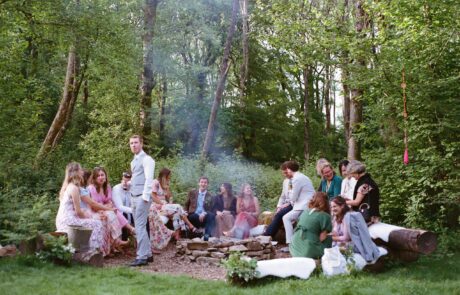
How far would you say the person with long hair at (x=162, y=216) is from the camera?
852 cm

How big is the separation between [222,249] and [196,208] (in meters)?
1.68

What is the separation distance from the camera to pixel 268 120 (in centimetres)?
2425

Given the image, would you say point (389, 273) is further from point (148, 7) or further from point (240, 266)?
point (148, 7)

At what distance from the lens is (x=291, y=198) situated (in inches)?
332

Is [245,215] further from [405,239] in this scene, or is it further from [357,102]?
[357,102]

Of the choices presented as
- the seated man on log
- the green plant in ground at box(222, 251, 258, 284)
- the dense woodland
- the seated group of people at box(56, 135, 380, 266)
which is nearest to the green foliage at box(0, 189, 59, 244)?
the dense woodland

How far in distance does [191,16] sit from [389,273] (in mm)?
17882

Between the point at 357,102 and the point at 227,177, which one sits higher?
the point at 357,102

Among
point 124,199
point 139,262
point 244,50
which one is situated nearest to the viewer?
point 139,262

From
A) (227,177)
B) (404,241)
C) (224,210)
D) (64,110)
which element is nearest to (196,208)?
(224,210)

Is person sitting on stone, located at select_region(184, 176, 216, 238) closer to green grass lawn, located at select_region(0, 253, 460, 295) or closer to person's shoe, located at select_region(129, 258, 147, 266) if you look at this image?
person's shoe, located at select_region(129, 258, 147, 266)

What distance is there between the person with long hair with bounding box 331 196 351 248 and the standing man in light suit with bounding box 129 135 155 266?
251cm

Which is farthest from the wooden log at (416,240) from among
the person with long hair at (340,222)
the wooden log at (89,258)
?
the wooden log at (89,258)

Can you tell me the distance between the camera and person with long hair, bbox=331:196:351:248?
6.55 m
